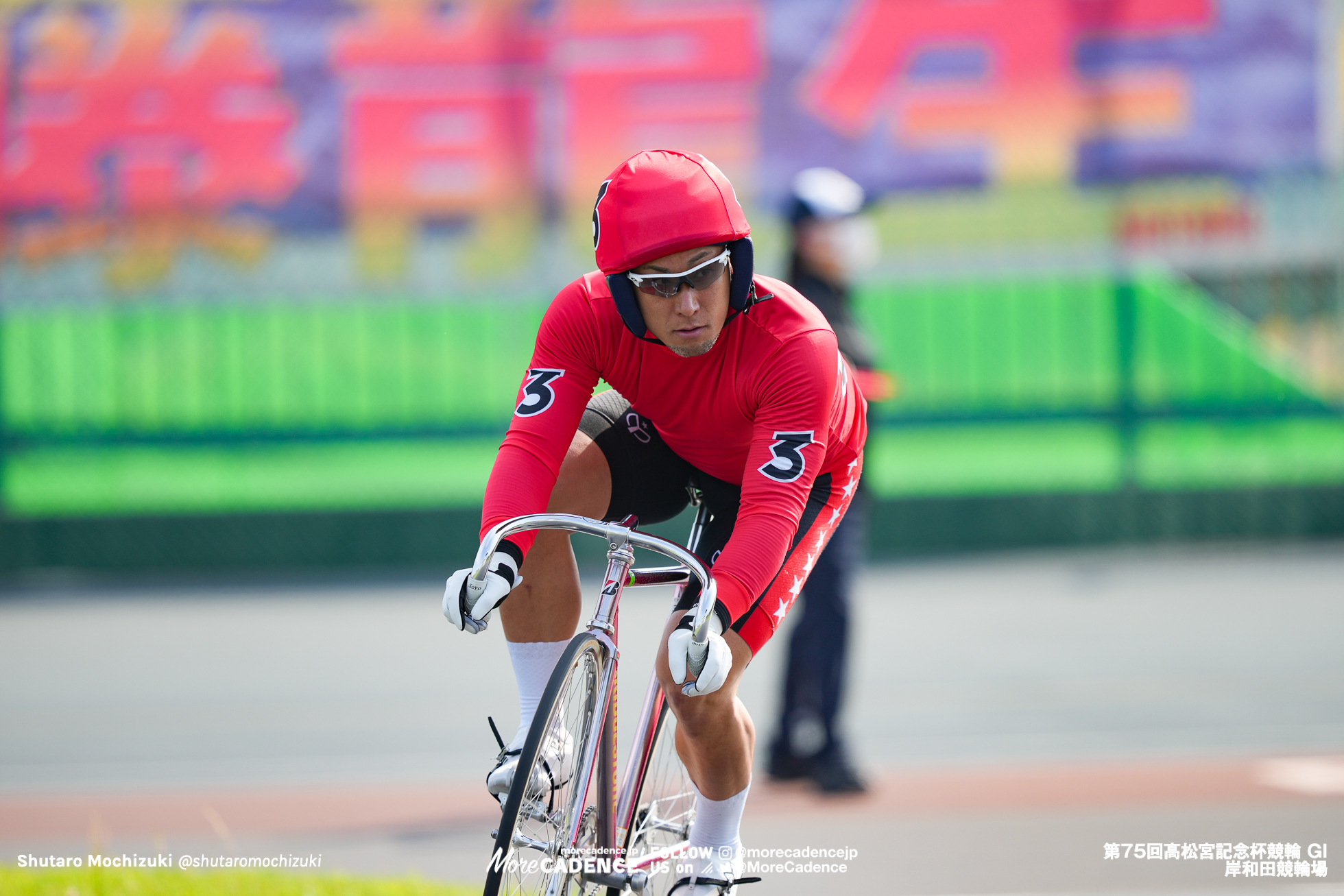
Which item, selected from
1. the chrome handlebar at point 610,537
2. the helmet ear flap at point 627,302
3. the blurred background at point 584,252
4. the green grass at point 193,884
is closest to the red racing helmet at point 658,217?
the helmet ear flap at point 627,302

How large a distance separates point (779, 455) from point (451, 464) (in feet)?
26.6

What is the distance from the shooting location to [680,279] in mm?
3107

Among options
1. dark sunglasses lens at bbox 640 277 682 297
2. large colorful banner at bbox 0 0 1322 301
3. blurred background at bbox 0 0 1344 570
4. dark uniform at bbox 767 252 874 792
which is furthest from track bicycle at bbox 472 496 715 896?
large colorful banner at bbox 0 0 1322 301

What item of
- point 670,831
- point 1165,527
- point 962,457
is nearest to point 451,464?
point 962,457

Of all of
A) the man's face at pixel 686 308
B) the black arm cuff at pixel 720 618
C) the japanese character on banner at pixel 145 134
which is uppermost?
the japanese character on banner at pixel 145 134

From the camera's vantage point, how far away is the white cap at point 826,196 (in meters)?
5.38

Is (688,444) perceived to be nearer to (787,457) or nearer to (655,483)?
(655,483)

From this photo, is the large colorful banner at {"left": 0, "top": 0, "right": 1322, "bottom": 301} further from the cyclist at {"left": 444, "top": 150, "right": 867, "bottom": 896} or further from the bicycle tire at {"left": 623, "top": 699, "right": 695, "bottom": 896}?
the bicycle tire at {"left": 623, "top": 699, "right": 695, "bottom": 896}

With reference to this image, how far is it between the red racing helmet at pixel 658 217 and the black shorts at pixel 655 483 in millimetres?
592

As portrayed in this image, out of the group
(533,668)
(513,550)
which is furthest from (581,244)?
(513,550)

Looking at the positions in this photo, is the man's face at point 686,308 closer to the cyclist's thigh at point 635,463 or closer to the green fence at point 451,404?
the cyclist's thigh at point 635,463

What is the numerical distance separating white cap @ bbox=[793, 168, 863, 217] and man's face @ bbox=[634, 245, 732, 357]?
2242 mm

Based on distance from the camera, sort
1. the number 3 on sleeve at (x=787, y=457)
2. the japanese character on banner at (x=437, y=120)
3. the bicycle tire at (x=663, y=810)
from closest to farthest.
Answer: the number 3 on sleeve at (x=787, y=457)
the bicycle tire at (x=663, y=810)
the japanese character on banner at (x=437, y=120)

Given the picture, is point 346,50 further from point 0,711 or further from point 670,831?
point 670,831
